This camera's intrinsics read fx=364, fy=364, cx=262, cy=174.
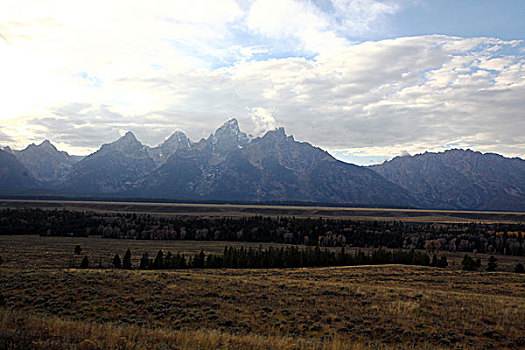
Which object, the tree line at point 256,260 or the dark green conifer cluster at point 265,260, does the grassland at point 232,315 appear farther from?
the dark green conifer cluster at point 265,260

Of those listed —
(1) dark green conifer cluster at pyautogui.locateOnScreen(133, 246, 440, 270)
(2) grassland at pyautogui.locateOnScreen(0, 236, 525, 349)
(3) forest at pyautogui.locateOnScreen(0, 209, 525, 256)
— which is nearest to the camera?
(2) grassland at pyautogui.locateOnScreen(0, 236, 525, 349)

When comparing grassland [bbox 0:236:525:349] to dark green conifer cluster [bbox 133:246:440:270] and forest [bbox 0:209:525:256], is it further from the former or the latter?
forest [bbox 0:209:525:256]

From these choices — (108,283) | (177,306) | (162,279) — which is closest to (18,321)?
(177,306)

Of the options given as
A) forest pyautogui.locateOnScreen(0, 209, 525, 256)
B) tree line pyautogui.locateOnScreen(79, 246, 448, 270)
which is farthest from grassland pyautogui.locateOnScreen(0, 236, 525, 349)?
forest pyautogui.locateOnScreen(0, 209, 525, 256)

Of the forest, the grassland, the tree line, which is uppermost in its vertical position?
the grassland

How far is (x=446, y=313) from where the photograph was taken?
75.6ft

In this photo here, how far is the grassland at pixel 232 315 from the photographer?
14.4 meters

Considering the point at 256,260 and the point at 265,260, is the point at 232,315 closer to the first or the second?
the point at 256,260

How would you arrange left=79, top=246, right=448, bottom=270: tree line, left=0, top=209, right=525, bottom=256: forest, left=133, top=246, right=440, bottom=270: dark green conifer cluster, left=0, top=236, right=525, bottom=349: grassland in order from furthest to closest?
left=0, top=209, right=525, bottom=256: forest
left=133, top=246, right=440, bottom=270: dark green conifer cluster
left=79, top=246, right=448, bottom=270: tree line
left=0, top=236, right=525, bottom=349: grassland

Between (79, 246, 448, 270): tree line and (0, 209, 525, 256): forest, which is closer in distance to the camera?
(79, 246, 448, 270): tree line

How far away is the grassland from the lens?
14.4 m

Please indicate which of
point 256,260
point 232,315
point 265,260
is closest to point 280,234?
point 265,260

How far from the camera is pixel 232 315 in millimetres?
21797

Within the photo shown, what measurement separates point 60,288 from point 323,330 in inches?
768
